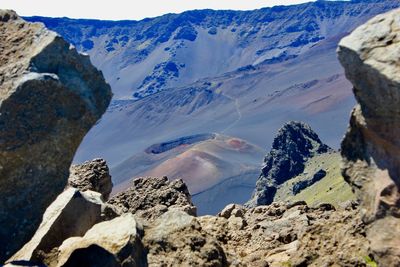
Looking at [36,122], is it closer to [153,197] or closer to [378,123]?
[378,123]

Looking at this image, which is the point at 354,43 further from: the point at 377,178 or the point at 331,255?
the point at 331,255

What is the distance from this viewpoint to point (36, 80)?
11781mm

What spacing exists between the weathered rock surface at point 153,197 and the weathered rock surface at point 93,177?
828mm

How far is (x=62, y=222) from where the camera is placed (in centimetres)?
1477

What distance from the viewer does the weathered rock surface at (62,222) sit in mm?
13434

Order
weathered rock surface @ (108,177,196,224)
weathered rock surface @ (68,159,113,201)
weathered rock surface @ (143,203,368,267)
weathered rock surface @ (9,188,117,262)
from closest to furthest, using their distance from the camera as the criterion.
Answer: weathered rock surface @ (143,203,368,267), weathered rock surface @ (9,188,117,262), weathered rock surface @ (68,159,113,201), weathered rock surface @ (108,177,196,224)

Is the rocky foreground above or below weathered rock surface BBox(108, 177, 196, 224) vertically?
above

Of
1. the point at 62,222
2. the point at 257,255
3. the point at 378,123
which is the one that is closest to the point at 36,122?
the point at 62,222

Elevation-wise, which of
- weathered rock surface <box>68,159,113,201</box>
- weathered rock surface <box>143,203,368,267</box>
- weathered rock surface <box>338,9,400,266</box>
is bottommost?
weathered rock surface <box>68,159,113,201</box>

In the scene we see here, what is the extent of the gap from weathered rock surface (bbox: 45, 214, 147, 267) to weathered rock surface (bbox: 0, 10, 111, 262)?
1.13 m

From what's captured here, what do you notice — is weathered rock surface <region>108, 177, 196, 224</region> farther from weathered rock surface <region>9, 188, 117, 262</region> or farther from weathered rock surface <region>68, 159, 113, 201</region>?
weathered rock surface <region>9, 188, 117, 262</region>

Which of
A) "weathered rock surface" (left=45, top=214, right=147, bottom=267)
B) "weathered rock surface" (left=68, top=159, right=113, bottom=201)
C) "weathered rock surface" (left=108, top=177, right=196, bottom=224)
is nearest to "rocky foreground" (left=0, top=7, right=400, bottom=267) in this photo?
"weathered rock surface" (left=45, top=214, right=147, bottom=267)

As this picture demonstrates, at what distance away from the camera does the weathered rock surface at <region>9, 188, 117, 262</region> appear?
13.4m

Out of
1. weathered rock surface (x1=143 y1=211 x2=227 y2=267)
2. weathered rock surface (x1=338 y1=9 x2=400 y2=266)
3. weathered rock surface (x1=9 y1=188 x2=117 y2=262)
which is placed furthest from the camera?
weathered rock surface (x1=9 y1=188 x2=117 y2=262)
